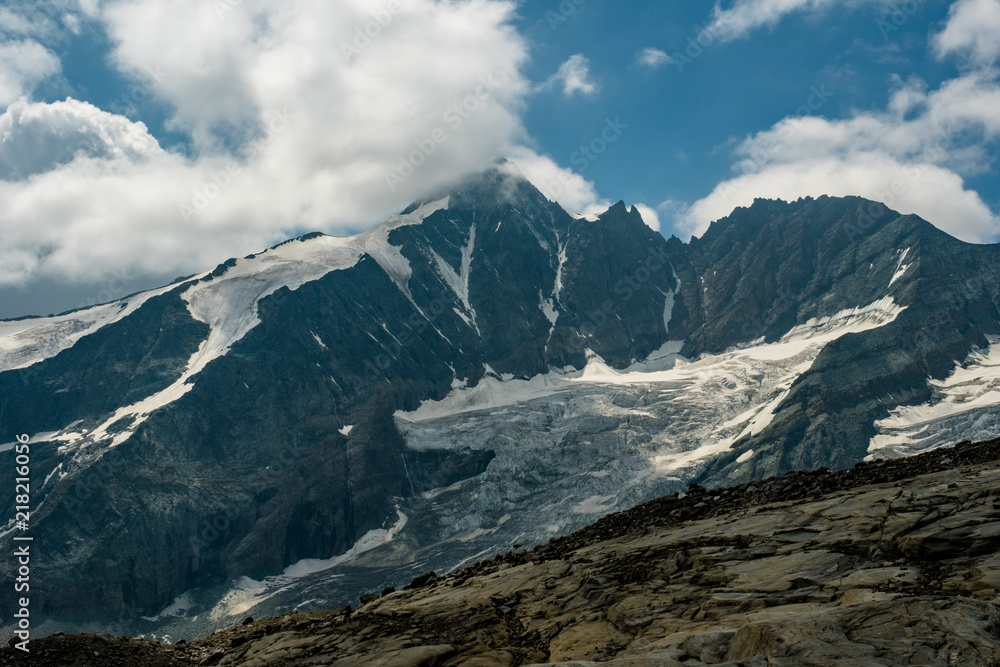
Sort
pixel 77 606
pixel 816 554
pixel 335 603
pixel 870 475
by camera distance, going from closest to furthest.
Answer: pixel 816 554 < pixel 870 475 < pixel 335 603 < pixel 77 606

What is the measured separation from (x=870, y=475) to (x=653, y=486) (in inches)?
6432

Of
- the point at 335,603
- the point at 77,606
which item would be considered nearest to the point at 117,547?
the point at 77,606

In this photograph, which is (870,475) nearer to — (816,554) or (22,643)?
(816,554)

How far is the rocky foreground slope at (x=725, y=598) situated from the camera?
16.2 metres

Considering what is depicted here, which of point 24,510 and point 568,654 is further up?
point 24,510

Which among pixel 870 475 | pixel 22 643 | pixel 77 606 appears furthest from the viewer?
pixel 77 606

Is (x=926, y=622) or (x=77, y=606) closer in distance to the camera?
(x=926, y=622)

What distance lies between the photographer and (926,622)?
51.7ft

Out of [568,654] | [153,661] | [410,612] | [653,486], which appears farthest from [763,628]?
[653,486]

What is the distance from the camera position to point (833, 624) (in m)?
16.5

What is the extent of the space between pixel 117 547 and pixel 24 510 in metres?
26.8

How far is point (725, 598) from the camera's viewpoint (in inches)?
856

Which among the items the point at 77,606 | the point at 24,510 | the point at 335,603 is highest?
the point at 24,510

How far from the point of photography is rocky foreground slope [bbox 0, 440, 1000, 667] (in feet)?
53.1
